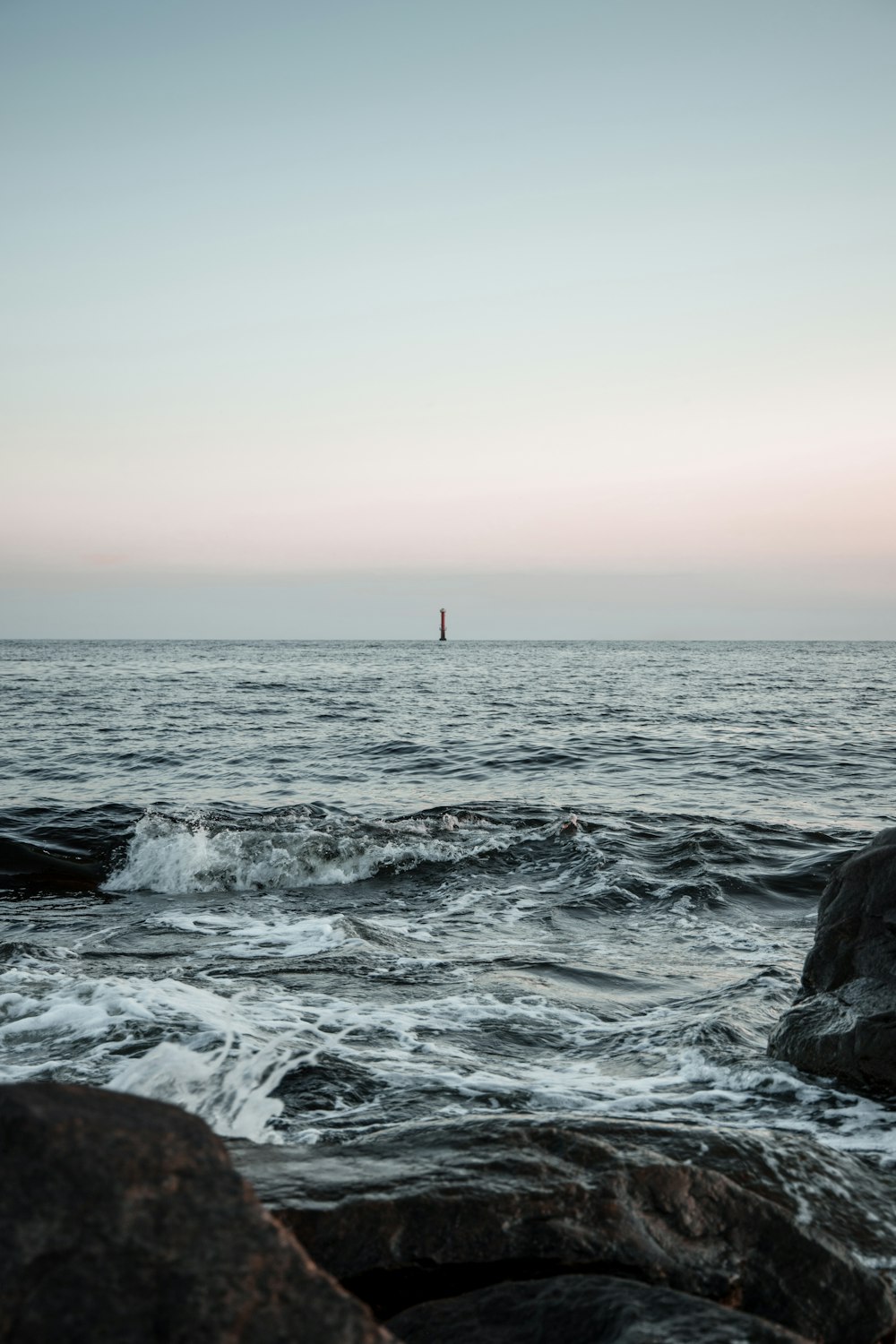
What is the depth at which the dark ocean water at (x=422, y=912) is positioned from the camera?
17.1 ft

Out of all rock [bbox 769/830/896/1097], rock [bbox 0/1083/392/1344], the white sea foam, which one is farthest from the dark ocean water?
rock [bbox 0/1083/392/1344]

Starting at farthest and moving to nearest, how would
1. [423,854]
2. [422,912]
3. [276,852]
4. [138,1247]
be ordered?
[423,854] < [276,852] < [422,912] < [138,1247]

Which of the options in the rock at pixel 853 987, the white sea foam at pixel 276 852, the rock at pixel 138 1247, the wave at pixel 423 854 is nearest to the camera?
the rock at pixel 138 1247

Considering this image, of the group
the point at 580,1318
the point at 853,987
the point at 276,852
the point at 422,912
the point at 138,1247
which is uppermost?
the point at 138,1247

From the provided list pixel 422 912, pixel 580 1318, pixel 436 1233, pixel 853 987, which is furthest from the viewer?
pixel 422 912

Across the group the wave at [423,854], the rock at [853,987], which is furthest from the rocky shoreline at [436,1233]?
the wave at [423,854]

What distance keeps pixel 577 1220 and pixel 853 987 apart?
11.5ft

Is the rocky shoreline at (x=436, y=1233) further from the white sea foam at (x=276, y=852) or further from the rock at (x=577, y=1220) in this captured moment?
the white sea foam at (x=276, y=852)

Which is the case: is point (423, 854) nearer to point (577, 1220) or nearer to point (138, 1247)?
point (577, 1220)

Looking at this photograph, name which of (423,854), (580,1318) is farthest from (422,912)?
(580,1318)

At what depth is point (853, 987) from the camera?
5602mm

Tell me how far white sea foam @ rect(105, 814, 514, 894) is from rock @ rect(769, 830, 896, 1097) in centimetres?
622

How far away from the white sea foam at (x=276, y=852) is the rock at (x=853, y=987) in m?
6.22

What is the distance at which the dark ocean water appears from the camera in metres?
5.23
